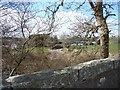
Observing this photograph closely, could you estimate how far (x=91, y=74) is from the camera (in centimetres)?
358

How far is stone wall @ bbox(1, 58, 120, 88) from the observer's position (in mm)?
2586

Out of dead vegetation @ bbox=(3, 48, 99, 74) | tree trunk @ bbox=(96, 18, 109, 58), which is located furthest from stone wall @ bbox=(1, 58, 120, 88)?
tree trunk @ bbox=(96, 18, 109, 58)

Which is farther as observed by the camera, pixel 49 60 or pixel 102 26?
pixel 102 26

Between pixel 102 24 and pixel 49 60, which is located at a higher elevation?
pixel 102 24

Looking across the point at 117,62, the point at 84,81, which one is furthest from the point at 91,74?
the point at 117,62

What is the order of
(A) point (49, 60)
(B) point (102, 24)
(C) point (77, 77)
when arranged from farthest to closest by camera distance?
(B) point (102, 24)
(A) point (49, 60)
(C) point (77, 77)

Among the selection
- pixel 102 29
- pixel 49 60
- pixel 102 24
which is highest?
pixel 102 24

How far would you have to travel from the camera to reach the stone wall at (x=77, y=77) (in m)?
2.59

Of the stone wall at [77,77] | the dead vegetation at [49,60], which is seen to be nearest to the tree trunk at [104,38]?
the dead vegetation at [49,60]

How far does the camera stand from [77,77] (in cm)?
327

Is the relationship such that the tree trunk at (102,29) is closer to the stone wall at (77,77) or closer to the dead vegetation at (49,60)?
the dead vegetation at (49,60)

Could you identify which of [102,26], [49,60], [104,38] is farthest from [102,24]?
[49,60]

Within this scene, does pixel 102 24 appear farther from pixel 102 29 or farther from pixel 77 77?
pixel 77 77

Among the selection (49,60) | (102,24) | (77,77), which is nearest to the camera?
(77,77)
